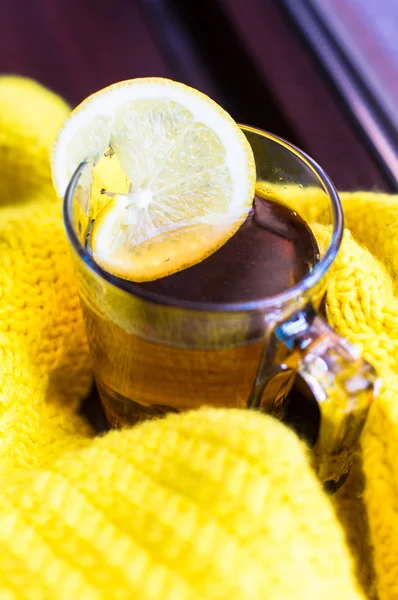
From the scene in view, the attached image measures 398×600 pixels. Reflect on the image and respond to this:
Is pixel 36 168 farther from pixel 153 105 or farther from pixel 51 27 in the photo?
pixel 51 27

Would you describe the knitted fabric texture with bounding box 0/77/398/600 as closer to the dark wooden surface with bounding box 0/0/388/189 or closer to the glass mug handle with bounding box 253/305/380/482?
the glass mug handle with bounding box 253/305/380/482

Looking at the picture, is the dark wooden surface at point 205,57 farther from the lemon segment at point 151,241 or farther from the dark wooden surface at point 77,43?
the lemon segment at point 151,241

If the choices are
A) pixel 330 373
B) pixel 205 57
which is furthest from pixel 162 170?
pixel 205 57

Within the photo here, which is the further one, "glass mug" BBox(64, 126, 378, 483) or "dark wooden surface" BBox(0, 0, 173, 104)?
"dark wooden surface" BBox(0, 0, 173, 104)

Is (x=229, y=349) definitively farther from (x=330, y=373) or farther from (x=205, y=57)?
(x=205, y=57)

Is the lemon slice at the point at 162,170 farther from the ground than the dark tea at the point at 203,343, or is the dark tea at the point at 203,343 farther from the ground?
the lemon slice at the point at 162,170

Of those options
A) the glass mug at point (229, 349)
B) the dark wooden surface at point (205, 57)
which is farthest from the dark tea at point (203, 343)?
the dark wooden surface at point (205, 57)

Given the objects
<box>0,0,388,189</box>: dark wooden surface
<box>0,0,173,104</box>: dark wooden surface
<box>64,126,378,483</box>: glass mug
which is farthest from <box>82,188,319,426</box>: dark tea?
<box>0,0,173,104</box>: dark wooden surface
